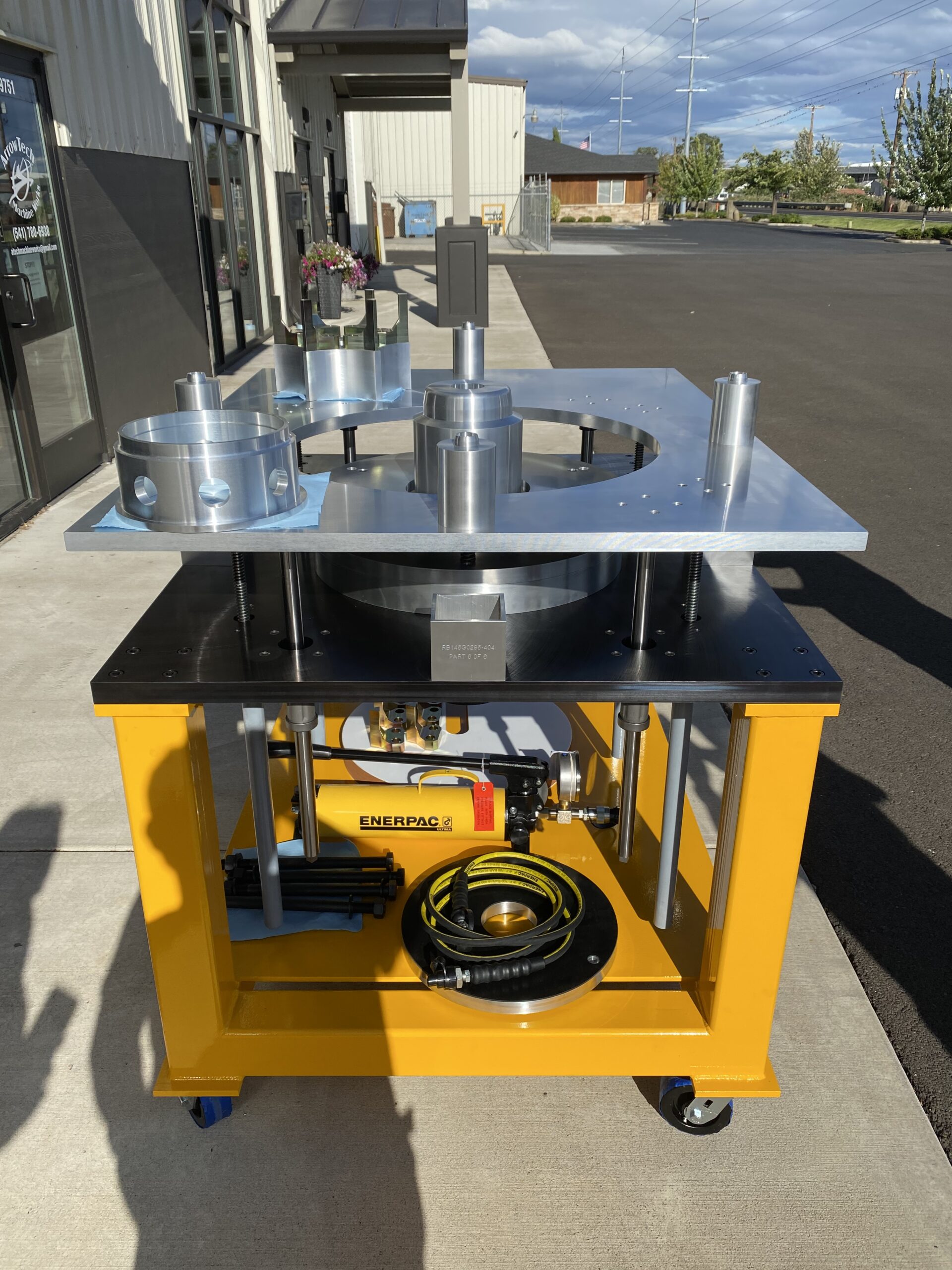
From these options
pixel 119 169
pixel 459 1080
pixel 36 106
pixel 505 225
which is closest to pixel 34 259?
pixel 36 106

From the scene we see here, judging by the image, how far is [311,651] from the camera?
71.7 inches

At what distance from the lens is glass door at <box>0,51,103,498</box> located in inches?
221

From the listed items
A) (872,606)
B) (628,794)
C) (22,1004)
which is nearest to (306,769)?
(628,794)

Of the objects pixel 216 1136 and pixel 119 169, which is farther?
pixel 119 169

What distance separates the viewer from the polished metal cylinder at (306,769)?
1920mm

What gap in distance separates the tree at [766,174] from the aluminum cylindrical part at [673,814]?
7302cm

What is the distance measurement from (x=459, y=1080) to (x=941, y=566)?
452 cm

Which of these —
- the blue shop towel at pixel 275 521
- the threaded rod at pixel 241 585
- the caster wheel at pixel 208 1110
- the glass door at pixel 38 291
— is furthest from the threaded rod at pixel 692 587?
the glass door at pixel 38 291

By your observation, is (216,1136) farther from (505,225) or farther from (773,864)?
(505,225)

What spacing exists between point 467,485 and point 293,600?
1.58 ft

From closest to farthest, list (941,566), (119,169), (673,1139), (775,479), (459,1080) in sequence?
(775,479)
(673,1139)
(459,1080)
(941,566)
(119,169)

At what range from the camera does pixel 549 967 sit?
217 cm

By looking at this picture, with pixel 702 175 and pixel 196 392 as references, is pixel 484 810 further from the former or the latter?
pixel 702 175

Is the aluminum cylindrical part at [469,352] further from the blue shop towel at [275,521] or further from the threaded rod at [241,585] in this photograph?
the blue shop towel at [275,521]
